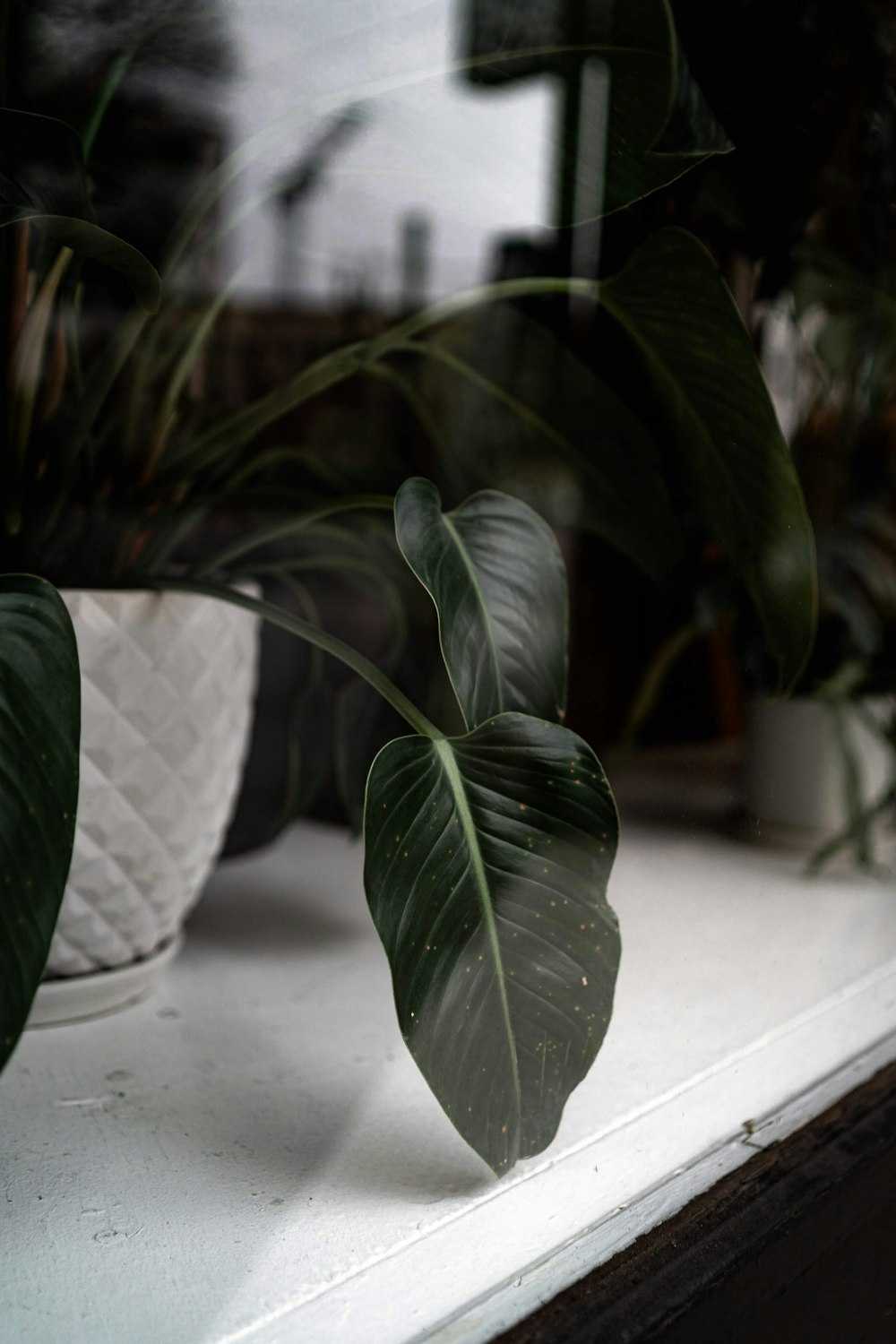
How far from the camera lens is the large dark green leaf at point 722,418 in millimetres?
494

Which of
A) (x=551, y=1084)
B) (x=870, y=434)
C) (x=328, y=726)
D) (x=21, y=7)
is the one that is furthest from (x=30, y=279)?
(x=870, y=434)

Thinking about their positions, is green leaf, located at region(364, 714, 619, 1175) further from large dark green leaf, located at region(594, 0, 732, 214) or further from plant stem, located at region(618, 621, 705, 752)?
plant stem, located at region(618, 621, 705, 752)

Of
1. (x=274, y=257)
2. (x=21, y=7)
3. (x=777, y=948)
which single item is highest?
(x=21, y=7)

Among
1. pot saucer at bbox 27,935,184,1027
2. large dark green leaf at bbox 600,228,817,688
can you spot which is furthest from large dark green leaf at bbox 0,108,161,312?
pot saucer at bbox 27,935,184,1027

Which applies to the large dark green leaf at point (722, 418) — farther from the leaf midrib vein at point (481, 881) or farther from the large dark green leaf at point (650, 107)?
the leaf midrib vein at point (481, 881)

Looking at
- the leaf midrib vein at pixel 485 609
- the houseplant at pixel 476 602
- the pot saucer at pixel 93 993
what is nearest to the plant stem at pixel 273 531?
the houseplant at pixel 476 602

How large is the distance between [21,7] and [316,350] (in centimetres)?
35

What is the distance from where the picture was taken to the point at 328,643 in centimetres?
47

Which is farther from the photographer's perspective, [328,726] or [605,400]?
[328,726]

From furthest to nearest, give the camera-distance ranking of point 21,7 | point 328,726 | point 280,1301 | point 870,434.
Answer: point 870,434 < point 328,726 < point 21,7 < point 280,1301

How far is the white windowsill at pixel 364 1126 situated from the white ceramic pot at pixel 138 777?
0.09 ft

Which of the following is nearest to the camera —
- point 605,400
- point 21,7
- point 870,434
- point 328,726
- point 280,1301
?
point 280,1301

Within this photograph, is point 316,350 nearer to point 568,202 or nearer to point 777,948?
point 568,202

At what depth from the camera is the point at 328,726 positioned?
2.48 feet
